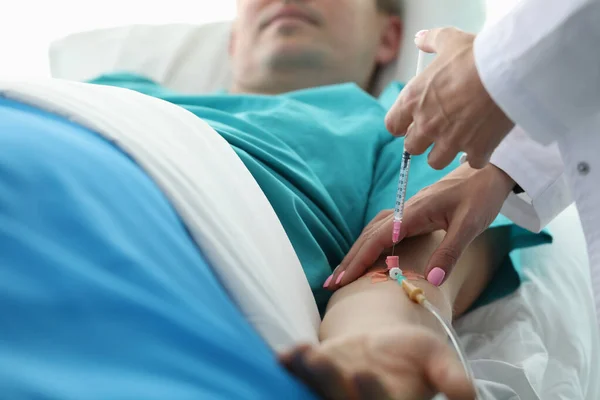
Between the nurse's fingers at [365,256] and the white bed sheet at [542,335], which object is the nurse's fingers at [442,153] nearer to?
the nurse's fingers at [365,256]

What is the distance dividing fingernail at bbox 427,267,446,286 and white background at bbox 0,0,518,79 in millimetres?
1337

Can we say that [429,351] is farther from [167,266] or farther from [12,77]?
[12,77]

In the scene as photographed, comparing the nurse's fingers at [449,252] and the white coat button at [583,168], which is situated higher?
the white coat button at [583,168]

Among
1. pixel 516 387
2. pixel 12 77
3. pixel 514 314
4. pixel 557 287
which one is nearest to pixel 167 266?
pixel 12 77

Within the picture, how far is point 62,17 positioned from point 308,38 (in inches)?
33.4

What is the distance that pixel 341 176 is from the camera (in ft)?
3.55

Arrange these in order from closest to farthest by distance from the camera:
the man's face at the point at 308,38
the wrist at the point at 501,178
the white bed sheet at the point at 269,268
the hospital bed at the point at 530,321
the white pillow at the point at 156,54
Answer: the white bed sheet at the point at 269,268 → the hospital bed at the point at 530,321 → the wrist at the point at 501,178 → the man's face at the point at 308,38 → the white pillow at the point at 156,54

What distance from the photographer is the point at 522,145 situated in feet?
3.06

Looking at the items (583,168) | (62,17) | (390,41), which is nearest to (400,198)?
(583,168)

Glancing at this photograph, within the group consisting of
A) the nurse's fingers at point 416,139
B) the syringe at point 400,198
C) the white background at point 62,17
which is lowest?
the white background at point 62,17

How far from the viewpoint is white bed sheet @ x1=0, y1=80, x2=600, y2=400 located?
60 centimetres

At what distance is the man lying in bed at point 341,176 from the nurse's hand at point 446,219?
11mm

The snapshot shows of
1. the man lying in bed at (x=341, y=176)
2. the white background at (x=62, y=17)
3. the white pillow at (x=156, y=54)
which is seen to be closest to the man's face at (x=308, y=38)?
the man lying in bed at (x=341, y=176)

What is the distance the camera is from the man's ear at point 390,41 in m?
1.62
